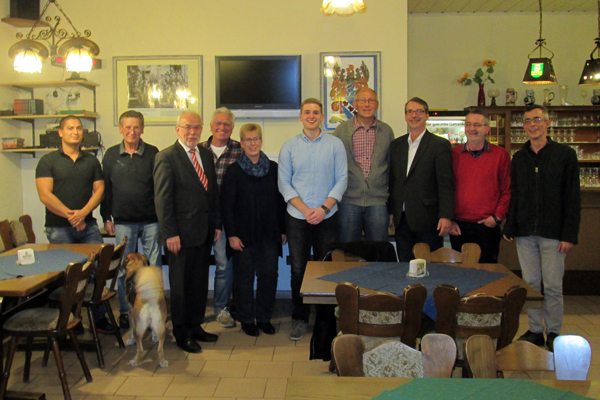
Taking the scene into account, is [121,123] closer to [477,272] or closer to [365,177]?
[365,177]

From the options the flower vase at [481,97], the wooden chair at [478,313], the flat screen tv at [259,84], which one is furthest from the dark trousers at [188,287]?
the flower vase at [481,97]

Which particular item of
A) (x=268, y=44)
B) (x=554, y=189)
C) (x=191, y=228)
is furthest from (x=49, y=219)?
(x=554, y=189)

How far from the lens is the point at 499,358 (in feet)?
5.51

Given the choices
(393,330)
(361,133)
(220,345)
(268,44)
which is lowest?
(220,345)

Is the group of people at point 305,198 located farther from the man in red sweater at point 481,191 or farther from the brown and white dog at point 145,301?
the brown and white dog at point 145,301

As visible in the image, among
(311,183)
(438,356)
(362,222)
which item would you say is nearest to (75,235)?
(311,183)

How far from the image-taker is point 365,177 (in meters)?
3.86

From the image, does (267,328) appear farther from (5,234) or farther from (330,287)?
(5,234)

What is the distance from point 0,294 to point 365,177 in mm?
2557

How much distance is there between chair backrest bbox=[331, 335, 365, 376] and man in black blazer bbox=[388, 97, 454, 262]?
2.19 m

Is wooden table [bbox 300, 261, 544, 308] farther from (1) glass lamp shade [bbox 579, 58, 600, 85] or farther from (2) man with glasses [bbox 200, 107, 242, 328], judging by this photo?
(1) glass lamp shade [bbox 579, 58, 600, 85]

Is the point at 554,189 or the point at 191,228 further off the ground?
the point at 554,189

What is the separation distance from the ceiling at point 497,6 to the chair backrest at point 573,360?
21.6 ft

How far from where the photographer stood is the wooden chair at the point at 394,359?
158 cm
